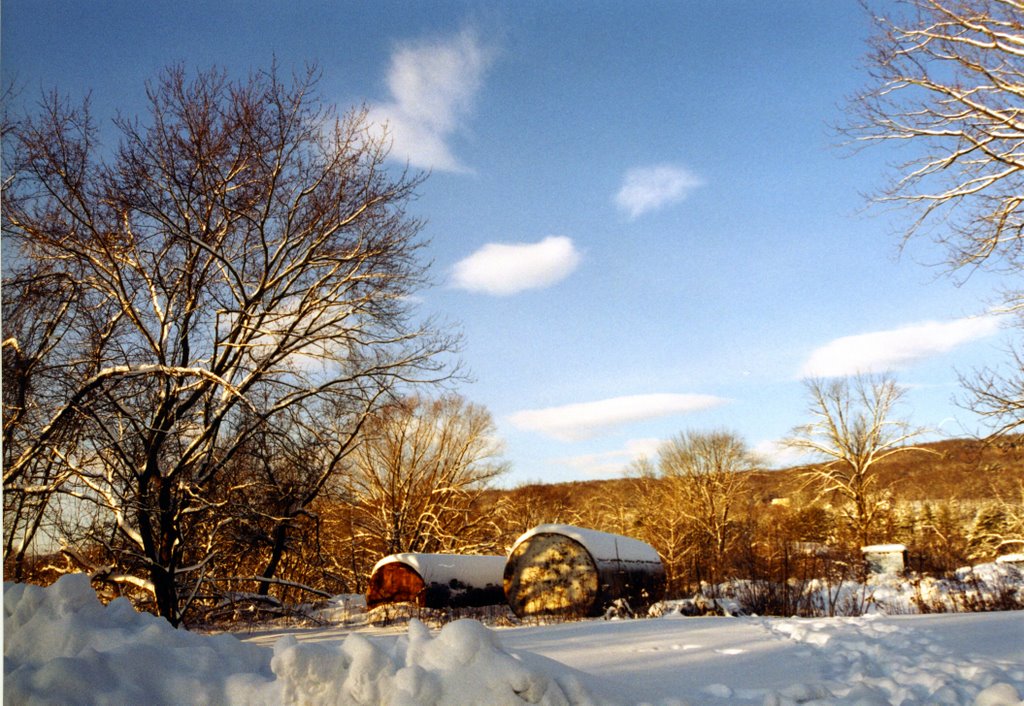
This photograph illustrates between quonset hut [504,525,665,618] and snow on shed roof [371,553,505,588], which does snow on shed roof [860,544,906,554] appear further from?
snow on shed roof [371,553,505,588]

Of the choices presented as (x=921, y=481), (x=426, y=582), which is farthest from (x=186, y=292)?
(x=921, y=481)

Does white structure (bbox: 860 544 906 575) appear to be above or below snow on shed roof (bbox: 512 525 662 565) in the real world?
below

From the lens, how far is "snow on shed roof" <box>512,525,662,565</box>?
817 cm

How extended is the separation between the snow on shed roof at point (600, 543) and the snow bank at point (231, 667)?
5.32 meters

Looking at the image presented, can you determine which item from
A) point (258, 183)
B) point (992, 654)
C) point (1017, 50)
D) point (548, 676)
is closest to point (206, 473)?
point (258, 183)

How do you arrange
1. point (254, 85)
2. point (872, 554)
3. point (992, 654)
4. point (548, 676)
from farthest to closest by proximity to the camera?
point (872, 554) < point (254, 85) < point (992, 654) < point (548, 676)

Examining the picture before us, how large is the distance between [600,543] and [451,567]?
1.85 m

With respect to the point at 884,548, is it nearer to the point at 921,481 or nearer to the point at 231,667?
the point at 921,481

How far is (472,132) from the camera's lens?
4793 millimetres

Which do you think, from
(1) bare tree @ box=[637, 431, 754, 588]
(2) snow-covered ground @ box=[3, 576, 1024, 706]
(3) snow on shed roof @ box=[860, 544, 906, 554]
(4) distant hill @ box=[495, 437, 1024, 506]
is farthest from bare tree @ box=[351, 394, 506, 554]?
(2) snow-covered ground @ box=[3, 576, 1024, 706]

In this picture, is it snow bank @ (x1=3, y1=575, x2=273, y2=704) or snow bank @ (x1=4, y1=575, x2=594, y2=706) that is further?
snow bank @ (x1=3, y1=575, x2=273, y2=704)

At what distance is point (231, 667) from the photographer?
2822mm

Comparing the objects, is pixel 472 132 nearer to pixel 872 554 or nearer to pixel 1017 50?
pixel 1017 50

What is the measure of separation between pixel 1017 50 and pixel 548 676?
9707mm
